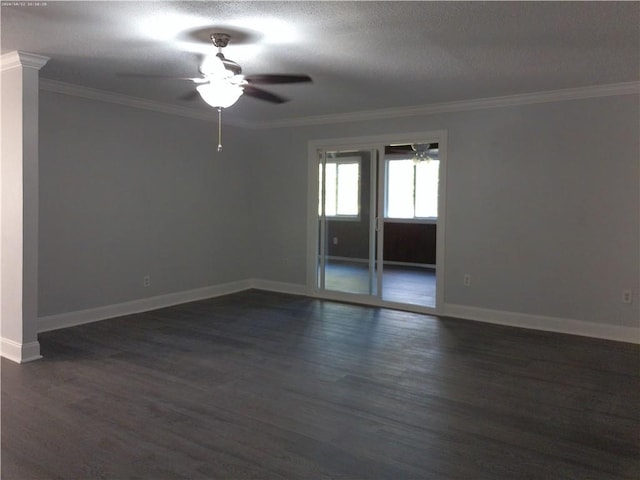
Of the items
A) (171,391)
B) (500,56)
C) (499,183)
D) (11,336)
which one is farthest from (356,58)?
(11,336)

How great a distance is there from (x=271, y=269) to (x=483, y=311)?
3.05 metres

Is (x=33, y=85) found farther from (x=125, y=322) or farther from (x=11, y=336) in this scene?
(x=125, y=322)

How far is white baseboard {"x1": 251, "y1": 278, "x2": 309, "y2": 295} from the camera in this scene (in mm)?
7123

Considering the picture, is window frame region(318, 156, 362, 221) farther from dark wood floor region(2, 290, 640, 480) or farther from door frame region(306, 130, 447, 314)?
dark wood floor region(2, 290, 640, 480)

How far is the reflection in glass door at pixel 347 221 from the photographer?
259 inches

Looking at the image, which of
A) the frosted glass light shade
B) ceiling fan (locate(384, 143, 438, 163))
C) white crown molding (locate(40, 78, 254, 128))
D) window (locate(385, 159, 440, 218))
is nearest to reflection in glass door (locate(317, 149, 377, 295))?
white crown molding (locate(40, 78, 254, 128))

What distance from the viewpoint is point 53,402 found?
3.35m

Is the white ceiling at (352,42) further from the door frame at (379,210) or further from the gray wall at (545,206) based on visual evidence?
the door frame at (379,210)

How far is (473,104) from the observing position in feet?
18.3

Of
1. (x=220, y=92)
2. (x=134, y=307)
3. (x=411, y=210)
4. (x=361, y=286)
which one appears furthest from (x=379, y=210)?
(x=411, y=210)

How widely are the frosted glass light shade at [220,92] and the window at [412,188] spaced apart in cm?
686

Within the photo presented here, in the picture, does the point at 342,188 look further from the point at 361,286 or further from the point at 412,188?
the point at 412,188

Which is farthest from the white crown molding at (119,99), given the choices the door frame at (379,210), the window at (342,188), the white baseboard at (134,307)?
the white baseboard at (134,307)

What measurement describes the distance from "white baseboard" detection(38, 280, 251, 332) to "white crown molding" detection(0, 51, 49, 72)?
2.33 m
